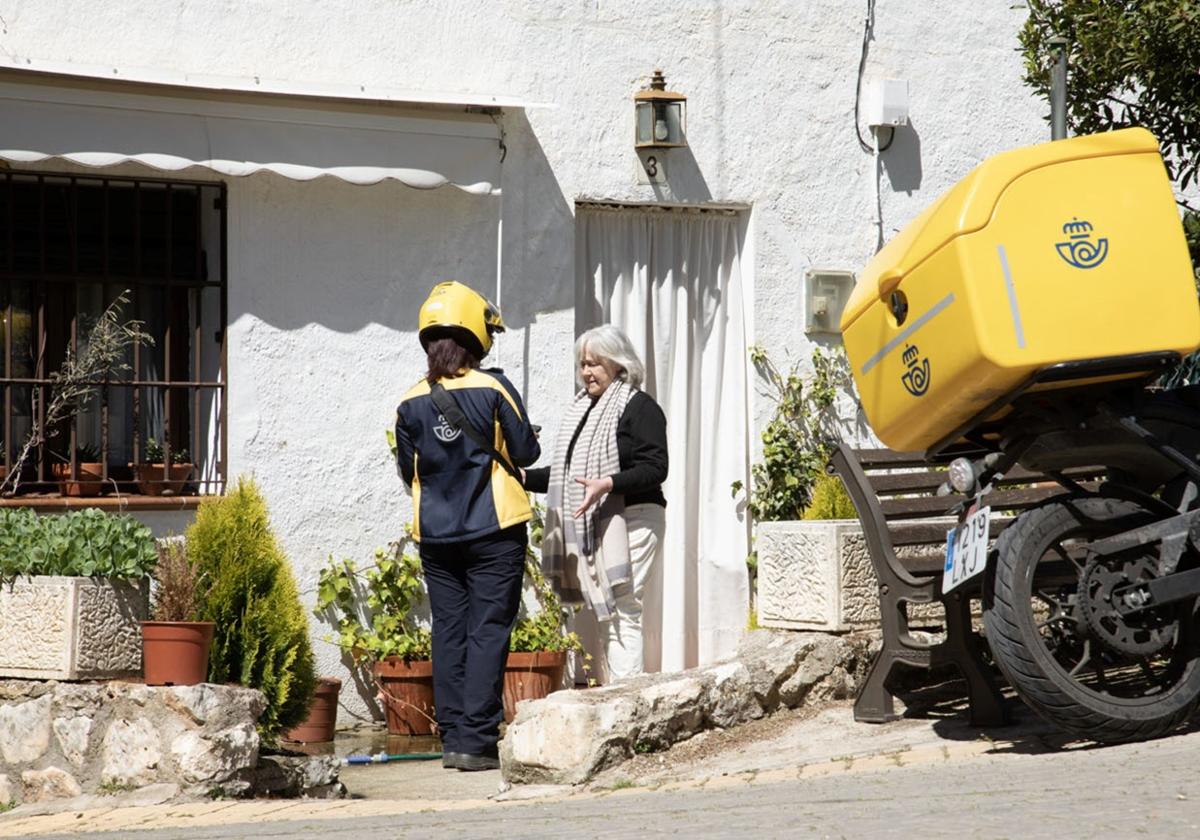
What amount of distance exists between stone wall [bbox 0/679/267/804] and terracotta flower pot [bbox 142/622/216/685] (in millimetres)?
59

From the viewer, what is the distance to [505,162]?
29.5ft

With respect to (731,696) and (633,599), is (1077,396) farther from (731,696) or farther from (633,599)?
(633,599)

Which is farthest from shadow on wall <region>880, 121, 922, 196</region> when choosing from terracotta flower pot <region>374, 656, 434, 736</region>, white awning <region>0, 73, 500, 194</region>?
terracotta flower pot <region>374, 656, 434, 736</region>

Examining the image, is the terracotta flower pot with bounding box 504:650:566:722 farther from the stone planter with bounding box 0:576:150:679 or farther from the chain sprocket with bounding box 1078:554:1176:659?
the chain sprocket with bounding box 1078:554:1176:659

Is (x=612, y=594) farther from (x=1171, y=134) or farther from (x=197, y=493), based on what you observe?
(x=1171, y=134)

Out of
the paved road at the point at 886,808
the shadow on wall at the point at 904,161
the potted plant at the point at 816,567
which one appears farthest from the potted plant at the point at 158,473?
the shadow on wall at the point at 904,161

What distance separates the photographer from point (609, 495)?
7863 mm

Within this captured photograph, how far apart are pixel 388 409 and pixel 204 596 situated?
A: 7.08ft

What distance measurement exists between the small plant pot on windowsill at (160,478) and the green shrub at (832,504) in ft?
9.86

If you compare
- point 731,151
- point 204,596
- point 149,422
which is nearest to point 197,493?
point 149,422

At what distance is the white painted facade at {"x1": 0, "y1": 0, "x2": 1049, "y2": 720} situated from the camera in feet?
28.1

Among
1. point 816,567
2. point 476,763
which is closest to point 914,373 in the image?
point 816,567

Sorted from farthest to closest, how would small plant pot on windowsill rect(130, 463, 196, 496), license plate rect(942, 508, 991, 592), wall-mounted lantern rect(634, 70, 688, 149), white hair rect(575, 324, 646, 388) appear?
1. wall-mounted lantern rect(634, 70, 688, 149)
2. small plant pot on windowsill rect(130, 463, 196, 496)
3. white hair rect(575, 324, 646, 388)
4. license plate rect(942, 508, 991, 592)

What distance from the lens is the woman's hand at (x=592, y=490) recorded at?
7.65m
